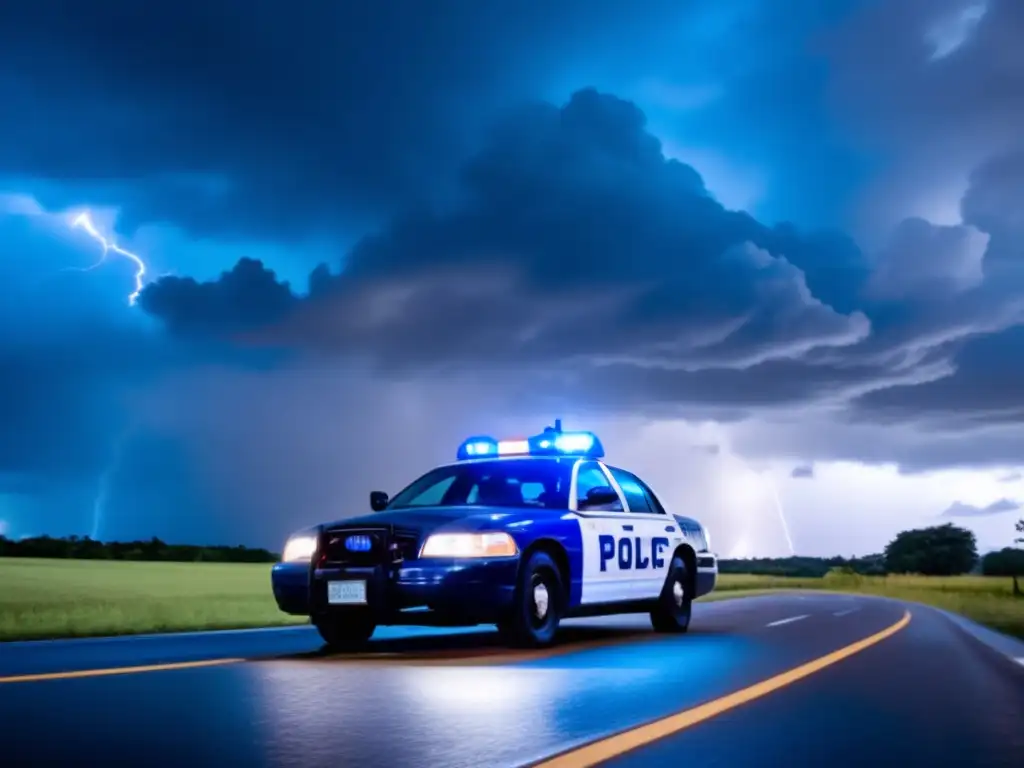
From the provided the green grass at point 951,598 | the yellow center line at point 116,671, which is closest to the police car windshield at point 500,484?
the yellow center line at point 116,671

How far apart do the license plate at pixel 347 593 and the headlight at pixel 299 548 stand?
584 mm

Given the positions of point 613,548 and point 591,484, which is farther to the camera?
point 591,484

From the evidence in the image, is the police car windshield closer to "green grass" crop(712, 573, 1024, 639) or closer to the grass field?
the grass field

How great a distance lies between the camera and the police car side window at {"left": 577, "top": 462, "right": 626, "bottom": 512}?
14.1 m

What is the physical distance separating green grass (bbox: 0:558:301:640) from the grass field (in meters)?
0.01

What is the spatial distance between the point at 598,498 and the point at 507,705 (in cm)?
584

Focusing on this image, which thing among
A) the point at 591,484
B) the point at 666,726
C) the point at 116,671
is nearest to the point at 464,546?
the point at 591,484

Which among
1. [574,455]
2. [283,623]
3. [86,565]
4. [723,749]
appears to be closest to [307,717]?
[723,749]

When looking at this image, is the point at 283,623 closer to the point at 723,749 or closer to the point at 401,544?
the point at 401,544

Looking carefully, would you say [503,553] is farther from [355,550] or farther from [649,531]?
[649,531]

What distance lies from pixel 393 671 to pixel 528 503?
157 inches

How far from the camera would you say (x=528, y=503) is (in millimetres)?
14219

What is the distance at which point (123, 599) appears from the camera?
24016mm

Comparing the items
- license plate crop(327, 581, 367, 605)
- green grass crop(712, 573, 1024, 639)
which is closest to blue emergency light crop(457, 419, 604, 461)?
license plate crop(327, 581, 367, 605)
